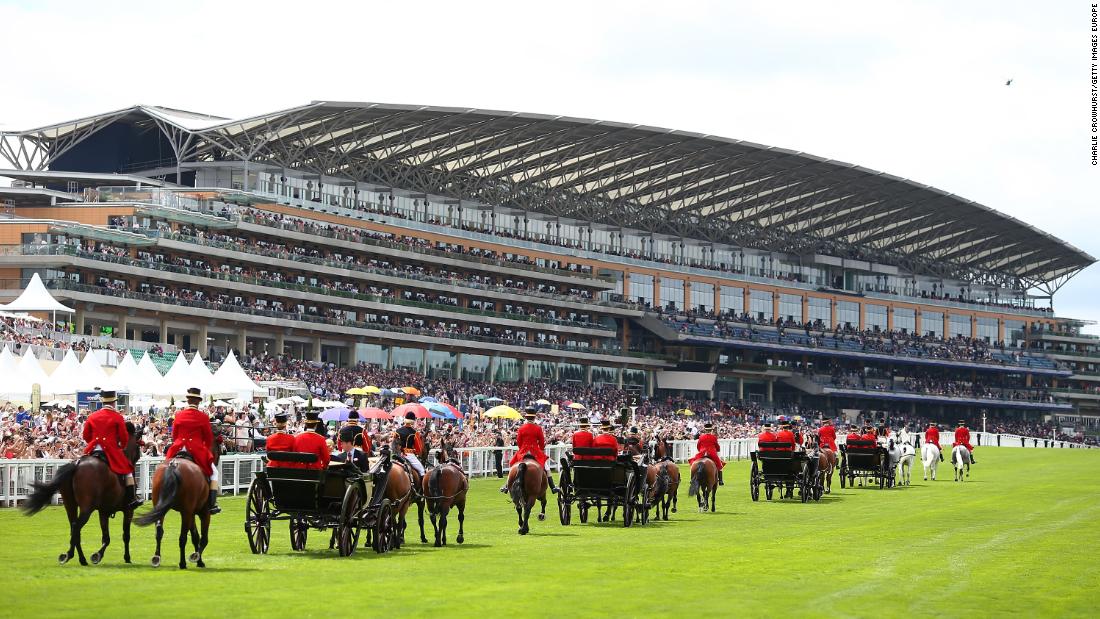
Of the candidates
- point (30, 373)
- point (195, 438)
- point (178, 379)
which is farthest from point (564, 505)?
point (178, 379)

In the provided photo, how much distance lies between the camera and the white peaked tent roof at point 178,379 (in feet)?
146

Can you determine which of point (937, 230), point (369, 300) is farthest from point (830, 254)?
point (369, 300)

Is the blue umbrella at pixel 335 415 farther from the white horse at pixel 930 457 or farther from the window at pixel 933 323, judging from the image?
the window at pixel 933 323

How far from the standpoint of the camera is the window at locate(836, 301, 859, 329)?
127000 millimetres

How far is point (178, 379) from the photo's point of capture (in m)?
45.5

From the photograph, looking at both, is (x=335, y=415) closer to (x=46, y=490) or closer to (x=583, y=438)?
(x=583, y=438)

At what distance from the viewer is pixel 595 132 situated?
92.0m

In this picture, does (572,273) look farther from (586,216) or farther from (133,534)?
(133,534)

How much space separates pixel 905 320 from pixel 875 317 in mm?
4033

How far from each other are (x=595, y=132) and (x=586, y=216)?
1776 cm

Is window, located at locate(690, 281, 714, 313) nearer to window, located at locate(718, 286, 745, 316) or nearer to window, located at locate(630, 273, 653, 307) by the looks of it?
window, located at locate(718, 286, 745, 316)

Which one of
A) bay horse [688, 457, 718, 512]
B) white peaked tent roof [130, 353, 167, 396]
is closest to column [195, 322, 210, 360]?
white peaked tent roof [130, 353, 167, 396]

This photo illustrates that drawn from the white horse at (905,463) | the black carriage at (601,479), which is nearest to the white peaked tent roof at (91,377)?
the black carriage at (601,479)

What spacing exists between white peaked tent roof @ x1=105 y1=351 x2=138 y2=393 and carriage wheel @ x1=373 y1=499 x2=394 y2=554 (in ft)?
81.2
